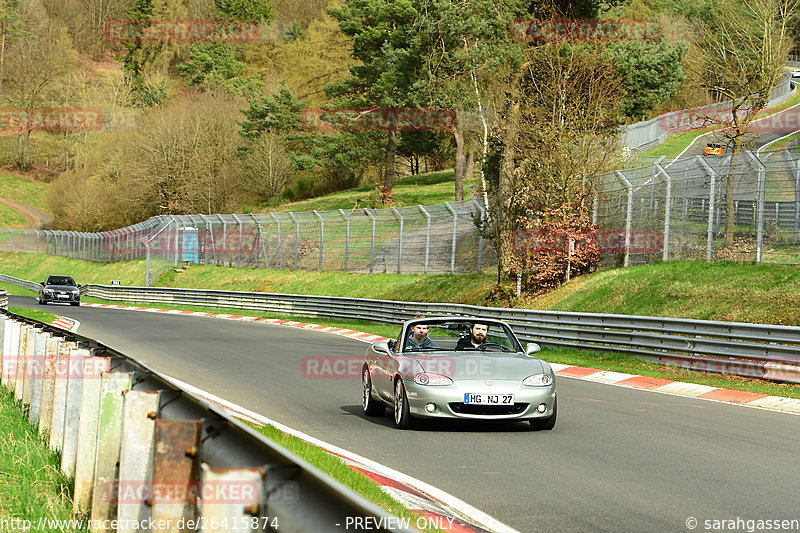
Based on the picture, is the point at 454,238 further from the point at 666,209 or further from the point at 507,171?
the point at 666,209

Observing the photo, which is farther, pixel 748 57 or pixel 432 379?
pixel 748 57

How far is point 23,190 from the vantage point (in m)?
111

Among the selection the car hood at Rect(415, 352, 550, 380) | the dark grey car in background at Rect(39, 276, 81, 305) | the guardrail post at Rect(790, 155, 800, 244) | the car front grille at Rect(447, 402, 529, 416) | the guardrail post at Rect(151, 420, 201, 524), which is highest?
the guardrail post at Rect(790, 155, 800, 244)

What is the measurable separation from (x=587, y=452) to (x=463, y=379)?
5.66ft

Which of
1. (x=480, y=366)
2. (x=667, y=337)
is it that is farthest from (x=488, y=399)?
(x=667, y=337)

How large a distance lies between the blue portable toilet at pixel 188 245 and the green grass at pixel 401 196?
14593 mm

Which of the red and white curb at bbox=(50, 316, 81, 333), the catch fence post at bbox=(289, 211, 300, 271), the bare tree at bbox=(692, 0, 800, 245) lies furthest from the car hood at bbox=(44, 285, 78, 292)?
the bare tree at bbox=(692, 0, 800, 245)

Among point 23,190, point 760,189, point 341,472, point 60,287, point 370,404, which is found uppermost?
point 23,190

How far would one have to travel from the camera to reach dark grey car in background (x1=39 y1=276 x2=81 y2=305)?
150 ft

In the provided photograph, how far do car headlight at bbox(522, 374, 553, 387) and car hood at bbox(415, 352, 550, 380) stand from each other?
0.05 metres

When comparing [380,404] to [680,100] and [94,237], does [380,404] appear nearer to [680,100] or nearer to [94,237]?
[94,237]

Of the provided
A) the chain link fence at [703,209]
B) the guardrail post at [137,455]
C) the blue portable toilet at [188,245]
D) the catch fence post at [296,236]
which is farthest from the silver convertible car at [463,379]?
the blue portable toilet at [188,245]

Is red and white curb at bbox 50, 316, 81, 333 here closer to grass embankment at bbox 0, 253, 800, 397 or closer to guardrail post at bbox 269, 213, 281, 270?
grass embankment at bbox 0, 253, 800, 397

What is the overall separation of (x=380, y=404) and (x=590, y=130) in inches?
744
